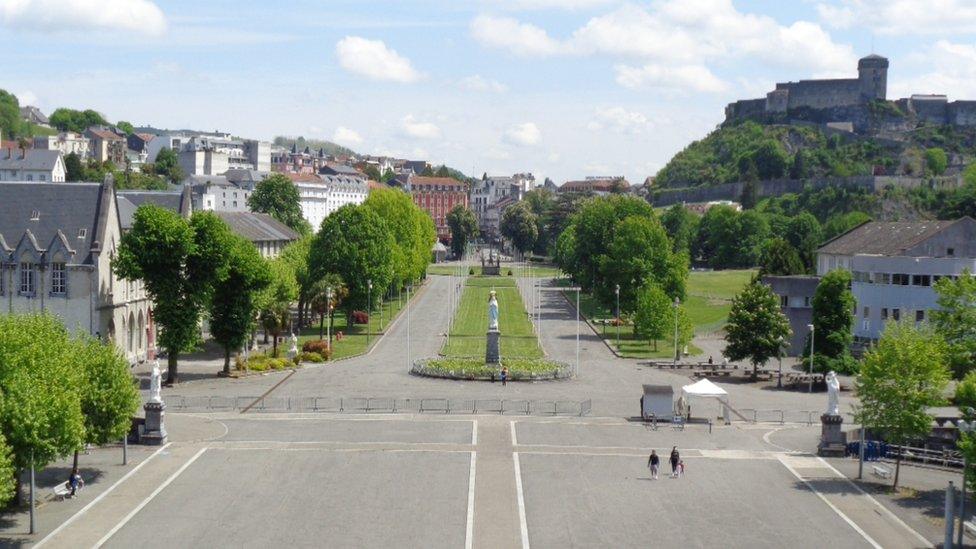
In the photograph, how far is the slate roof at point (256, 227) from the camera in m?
113

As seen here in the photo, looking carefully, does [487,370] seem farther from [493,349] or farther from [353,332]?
[353,332]

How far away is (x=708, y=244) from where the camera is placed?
621ft

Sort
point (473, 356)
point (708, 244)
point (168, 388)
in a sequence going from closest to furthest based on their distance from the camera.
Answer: point (168, 388) < point (473, 356) < point (708, 244)

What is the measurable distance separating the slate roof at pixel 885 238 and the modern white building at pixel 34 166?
417 ft

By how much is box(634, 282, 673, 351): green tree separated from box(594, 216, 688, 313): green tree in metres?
12.3

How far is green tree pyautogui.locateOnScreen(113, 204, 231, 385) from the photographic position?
218ft

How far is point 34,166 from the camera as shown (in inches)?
7126

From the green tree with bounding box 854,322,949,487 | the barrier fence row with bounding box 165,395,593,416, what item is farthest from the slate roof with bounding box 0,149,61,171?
the green tree with bounding box 854,322,949,487

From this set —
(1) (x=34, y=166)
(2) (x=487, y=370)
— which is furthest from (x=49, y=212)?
(1) (x=34, y=166)

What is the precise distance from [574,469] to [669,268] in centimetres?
6352

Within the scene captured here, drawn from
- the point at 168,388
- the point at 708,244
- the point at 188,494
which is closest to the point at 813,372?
the point at 168,388

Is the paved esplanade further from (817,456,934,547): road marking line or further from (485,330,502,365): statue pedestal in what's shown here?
(485,330,502,365): statue pedestal

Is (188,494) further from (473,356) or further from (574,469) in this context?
(473,356)

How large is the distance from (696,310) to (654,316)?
29.8 meters
